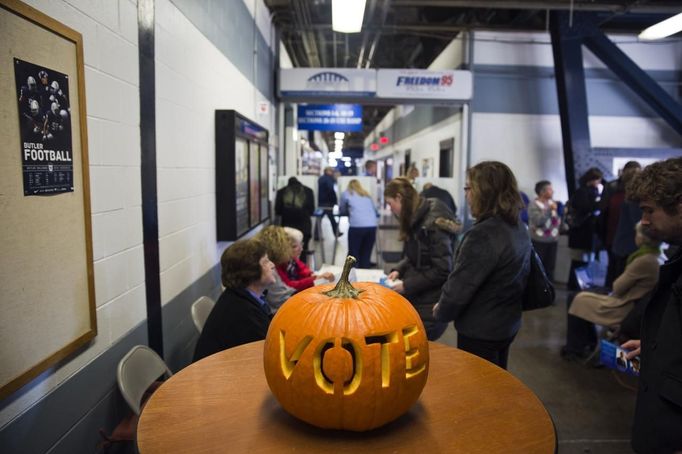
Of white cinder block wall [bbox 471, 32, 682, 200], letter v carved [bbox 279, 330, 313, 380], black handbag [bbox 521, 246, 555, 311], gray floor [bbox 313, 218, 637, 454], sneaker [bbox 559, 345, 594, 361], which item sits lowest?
gray floor [bbox 313, 218, 637, 454]

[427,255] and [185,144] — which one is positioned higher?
[185,144]

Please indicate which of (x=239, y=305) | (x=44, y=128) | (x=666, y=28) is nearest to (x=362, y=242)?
(x=666, y=28)

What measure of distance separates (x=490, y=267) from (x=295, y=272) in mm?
1777

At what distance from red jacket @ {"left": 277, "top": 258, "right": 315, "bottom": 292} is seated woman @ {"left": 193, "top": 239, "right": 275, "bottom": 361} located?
88 cm

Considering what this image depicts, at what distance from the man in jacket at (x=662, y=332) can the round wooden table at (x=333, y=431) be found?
1.54 ft

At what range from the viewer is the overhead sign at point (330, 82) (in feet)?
22.2

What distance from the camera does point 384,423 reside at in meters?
1.10

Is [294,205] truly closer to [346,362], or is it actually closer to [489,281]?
[489,281]

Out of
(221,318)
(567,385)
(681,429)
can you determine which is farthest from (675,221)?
(567,385)

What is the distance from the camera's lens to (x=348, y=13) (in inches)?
131

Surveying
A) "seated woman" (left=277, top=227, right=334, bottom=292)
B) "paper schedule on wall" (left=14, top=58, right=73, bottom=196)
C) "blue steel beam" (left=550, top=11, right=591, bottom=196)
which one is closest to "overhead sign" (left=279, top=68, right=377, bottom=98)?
"blue steel beam" (left=550, top=11, right=591, bottom=196)

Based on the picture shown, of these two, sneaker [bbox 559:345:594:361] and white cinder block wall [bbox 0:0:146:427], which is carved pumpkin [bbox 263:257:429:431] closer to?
white cinder block wall [bbox 0:0:146:427]

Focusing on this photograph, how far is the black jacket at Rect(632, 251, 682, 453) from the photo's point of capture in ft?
4.45

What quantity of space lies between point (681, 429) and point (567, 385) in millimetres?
2425
